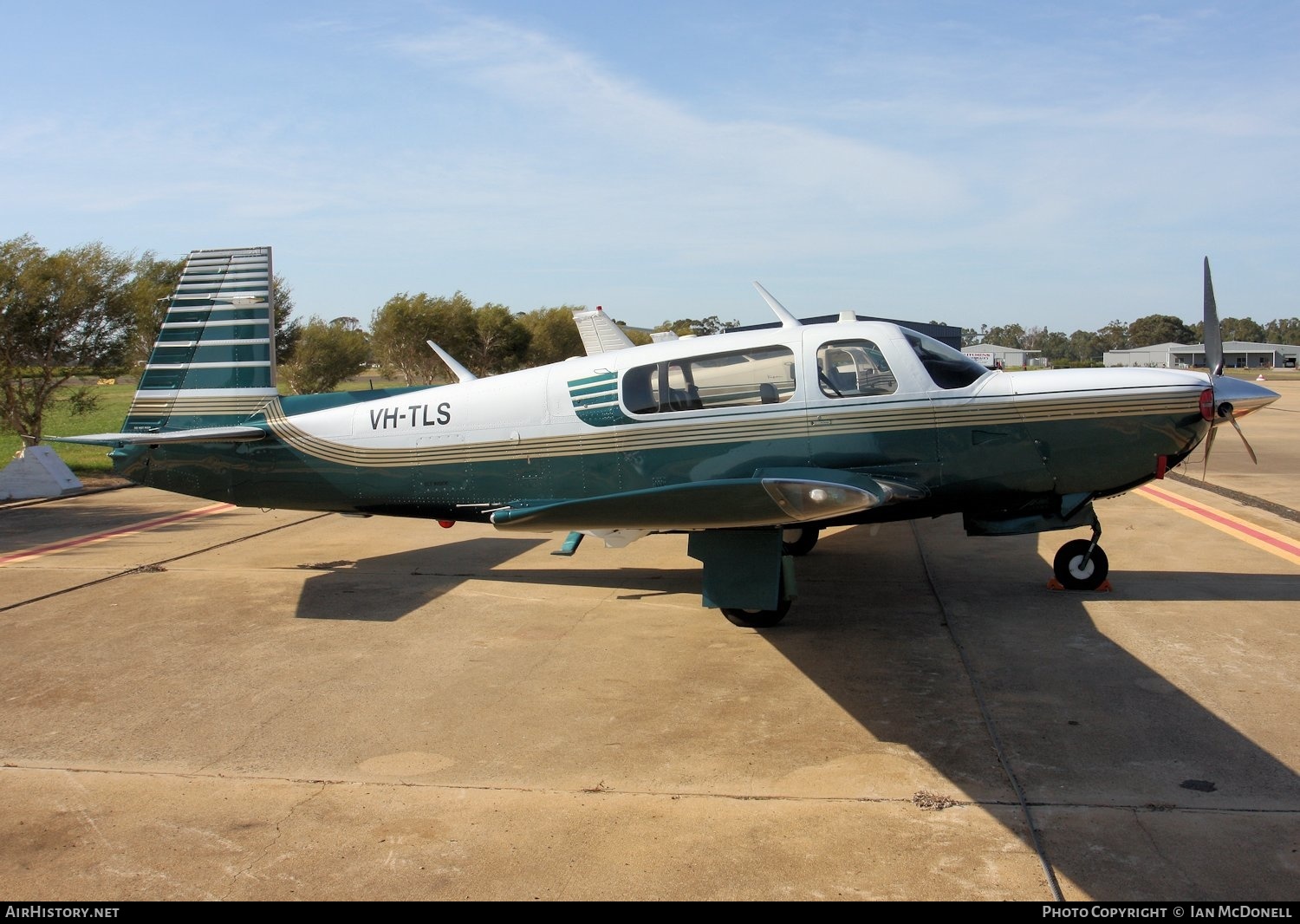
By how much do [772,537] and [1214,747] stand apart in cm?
309

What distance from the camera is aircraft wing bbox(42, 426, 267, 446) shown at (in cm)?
849

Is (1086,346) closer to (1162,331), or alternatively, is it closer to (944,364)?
(1162,331)

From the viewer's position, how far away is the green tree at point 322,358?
31.4 metres

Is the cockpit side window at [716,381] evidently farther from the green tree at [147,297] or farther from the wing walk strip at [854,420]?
the green tree at [147,297]

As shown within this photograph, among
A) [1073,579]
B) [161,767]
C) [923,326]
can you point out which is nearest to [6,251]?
[161,767]

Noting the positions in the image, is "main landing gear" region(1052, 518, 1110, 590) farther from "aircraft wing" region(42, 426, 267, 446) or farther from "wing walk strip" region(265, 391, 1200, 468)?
"aircraft wing" region(42, 426, 267, 446)

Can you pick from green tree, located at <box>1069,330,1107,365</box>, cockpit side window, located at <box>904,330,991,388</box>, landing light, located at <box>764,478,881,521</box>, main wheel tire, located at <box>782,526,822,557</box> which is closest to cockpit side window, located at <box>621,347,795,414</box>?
cockpit side window, located at <box>904,330,991,388</box>

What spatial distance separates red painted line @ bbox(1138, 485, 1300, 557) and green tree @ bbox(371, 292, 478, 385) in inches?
1060

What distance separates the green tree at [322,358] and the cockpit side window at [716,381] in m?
25.3

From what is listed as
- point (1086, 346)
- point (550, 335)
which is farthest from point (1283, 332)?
point (550, 335)

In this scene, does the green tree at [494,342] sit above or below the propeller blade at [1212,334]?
above

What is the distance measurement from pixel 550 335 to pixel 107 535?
4236 cm

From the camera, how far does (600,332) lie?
20969mm

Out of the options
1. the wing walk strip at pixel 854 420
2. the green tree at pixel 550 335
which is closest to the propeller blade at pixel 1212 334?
the wing walk strip at pixel 854 420
